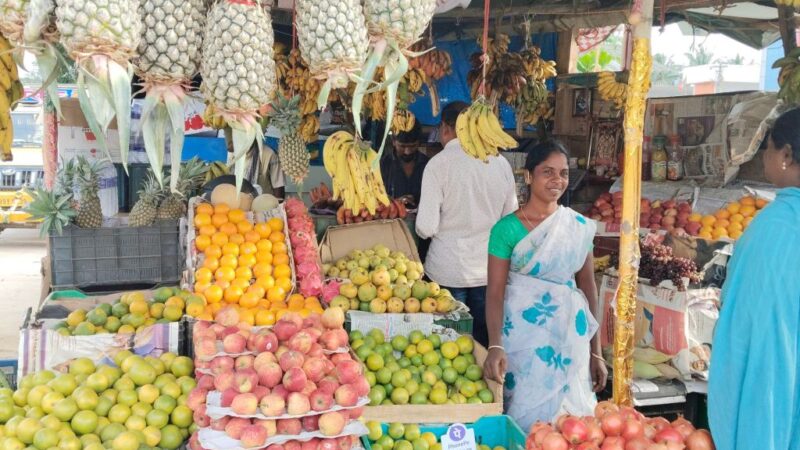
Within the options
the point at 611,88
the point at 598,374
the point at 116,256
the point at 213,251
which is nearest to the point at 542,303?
the point at 598,374

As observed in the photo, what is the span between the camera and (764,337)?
1876mm

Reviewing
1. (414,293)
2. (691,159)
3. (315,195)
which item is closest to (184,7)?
(414,293)

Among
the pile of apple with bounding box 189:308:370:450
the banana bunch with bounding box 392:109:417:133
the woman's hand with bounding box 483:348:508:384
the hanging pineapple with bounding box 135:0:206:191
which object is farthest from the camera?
the banana bunch with bounding box 392:109:417:133

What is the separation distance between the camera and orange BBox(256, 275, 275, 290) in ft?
12.0

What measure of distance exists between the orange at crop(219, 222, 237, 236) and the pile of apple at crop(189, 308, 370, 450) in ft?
4.76

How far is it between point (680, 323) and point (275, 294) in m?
2.39

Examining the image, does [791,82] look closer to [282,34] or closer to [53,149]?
[282,34]

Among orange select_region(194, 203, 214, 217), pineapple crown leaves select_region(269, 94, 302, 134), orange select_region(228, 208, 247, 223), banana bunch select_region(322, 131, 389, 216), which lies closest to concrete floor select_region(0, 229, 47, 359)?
orange select_region(194, 203, 214, 217)

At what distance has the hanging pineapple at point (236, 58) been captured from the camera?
1665 mm

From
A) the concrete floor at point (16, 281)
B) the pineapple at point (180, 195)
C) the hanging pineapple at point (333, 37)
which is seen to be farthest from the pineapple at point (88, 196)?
the hanging pineapple at point (333, 37)

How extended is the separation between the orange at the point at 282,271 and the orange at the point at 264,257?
2.4 inches

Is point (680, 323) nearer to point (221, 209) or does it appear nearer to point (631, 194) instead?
point (631, 194)

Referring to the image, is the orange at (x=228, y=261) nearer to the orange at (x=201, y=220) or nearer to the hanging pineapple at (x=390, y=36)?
the orange at (x=201, y=220)

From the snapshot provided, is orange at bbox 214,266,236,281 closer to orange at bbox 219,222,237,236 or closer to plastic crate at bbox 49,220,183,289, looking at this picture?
orange at bbox 219,222,237,236
